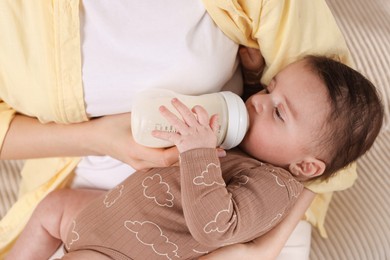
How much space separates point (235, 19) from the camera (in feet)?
2.79

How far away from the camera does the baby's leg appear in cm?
103

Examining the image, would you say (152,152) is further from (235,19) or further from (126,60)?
(235,19)

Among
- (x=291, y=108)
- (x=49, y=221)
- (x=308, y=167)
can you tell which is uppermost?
(x=291, y=108)

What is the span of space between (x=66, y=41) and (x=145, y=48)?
0.43 feet

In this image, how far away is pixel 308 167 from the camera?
97cm

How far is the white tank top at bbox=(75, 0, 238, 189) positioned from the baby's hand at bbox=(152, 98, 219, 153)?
9 centimetres

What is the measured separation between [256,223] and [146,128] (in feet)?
0.86

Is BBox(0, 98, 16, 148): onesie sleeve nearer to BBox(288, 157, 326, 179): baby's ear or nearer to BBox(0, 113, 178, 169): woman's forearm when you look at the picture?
BBox(0, 113, 178, 169): woman's forearm

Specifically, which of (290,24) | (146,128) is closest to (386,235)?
(290,24)

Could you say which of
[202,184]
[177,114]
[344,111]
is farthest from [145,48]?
[344,111]

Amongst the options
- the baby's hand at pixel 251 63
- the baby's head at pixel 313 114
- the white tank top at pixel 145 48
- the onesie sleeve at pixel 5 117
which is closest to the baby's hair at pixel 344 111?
the baby's head at pixel 313 114

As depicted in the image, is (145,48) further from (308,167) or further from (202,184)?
(308,167)

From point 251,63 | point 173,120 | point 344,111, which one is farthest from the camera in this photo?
point 251,63

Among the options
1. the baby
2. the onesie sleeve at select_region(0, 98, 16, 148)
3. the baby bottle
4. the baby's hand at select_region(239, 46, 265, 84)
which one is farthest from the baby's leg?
the baby's hand at select_region(239, 46, 265, 84)
